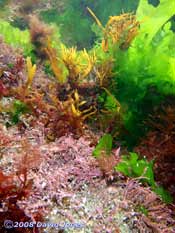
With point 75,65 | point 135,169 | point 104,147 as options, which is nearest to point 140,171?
point 135,169

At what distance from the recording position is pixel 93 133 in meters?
3.74

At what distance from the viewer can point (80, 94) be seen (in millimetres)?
4113

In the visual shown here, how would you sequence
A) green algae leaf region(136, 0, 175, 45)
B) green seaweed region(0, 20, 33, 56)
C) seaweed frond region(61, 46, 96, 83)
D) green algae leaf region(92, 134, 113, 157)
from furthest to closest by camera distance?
1. green seaweed region(0, 20, 33, 56)
2. green algae leaf region(136, 0, 175, 45)
3. seaweed frond region(61, 46, 96, 83)
4. green algae leaf region(92, 134, 113, 157)


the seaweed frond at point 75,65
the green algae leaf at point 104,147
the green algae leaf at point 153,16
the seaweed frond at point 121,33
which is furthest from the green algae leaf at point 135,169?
the green algae leaf at point 153,16

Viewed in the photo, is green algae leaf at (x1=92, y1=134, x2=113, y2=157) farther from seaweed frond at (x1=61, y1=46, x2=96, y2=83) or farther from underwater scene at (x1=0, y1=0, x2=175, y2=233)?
seaweed frond at (x1=61, y1=46, x2=96, y2=83)

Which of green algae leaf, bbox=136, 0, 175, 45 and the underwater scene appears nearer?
the underwater scene

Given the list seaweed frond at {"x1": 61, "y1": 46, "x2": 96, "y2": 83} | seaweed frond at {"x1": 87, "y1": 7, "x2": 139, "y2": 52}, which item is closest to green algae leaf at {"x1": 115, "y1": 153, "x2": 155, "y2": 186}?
seaweed frond at {"x1": 61, "y1": 46, "x2": 96, "y2": 83}

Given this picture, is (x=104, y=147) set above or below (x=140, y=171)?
above

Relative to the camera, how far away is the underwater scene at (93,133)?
2.24 meters

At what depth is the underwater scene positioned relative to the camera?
2.24 metres

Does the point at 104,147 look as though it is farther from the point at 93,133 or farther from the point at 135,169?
the point at 93,133

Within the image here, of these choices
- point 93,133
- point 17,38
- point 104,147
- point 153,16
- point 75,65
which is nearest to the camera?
point 104,147

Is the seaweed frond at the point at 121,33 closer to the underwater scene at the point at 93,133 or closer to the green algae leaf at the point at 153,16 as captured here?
the underwater scene at the point at 93,133

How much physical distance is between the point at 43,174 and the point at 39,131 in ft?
2.76
